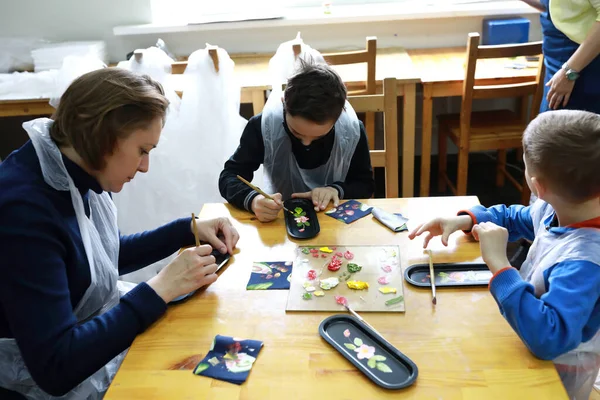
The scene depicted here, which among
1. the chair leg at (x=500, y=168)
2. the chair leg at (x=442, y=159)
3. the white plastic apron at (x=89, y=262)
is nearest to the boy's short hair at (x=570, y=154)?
the white plastic apron at (x=89, y=262)

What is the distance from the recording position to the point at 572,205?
113 centimetres

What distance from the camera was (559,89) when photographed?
207 centimetres

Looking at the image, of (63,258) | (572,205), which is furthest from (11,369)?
(572,205)

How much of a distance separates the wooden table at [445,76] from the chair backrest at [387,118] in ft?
3.03

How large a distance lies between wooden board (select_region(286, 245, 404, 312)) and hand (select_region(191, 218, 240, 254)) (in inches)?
6.8

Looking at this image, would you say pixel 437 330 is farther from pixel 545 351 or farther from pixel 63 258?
pixel 63 258

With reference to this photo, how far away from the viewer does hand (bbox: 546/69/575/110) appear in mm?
2047

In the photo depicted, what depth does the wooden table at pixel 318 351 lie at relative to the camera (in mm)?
947

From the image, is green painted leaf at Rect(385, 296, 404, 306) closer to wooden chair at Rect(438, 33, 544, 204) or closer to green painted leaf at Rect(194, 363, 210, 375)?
green painted leaf at Rect(194, 363, 210, 375)

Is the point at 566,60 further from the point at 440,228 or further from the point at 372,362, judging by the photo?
the point at 372,362

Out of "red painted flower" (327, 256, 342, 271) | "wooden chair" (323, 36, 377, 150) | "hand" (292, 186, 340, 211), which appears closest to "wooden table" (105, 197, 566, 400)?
"red painted flower" (327, 256, 342, 271)

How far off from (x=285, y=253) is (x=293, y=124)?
478mm

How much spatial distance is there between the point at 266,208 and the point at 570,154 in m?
0.77

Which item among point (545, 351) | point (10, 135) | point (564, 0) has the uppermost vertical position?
point (564, 0)
